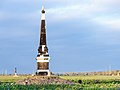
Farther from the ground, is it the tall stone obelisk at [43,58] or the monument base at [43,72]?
the tall stone obelisk at [43,58]

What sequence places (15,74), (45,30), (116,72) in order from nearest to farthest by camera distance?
(45,30) → (15,74) → (116,72)

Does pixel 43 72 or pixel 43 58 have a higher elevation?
pixel 43 58

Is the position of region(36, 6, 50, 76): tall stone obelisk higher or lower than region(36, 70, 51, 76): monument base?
higher

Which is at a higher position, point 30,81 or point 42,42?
point 42,42

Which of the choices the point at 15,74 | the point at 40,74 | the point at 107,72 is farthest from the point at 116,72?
the point at 40,74

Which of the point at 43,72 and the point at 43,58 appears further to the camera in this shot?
the point at 43,72

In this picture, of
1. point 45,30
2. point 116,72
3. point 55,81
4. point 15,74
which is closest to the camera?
point 55,81

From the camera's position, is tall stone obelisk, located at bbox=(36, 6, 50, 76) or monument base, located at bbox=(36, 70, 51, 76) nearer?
tall stone obelisk, located at bbox=(36, 6, 50, 76)

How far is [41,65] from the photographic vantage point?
56.7 metres

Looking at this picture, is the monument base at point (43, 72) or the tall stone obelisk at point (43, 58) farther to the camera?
the monument base at point (43, 72)

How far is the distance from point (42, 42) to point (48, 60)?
2390 mm

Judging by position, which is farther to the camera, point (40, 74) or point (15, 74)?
point (15, 74)

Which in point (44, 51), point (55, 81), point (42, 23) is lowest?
point (55, 81)

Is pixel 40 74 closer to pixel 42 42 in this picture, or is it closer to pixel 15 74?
pixel 42 42
